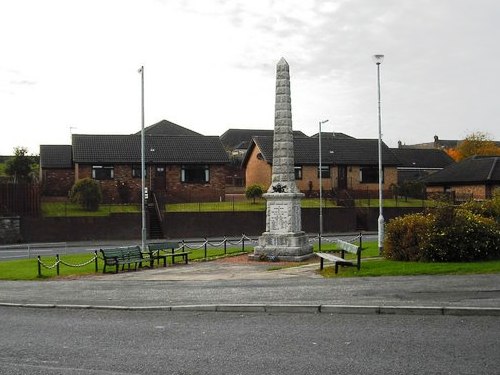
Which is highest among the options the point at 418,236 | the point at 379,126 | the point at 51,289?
the point at 379,126

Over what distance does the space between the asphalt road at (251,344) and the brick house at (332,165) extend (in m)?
45.8

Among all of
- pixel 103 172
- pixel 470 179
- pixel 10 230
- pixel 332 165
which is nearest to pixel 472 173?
pixel 470 179

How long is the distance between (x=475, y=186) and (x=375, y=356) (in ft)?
167

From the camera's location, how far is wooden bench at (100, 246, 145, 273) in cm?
2128

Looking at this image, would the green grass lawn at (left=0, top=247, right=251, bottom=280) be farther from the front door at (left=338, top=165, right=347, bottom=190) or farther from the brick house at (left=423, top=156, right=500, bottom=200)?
the brick house at (left=423, top=156, right=500, bottom=200)

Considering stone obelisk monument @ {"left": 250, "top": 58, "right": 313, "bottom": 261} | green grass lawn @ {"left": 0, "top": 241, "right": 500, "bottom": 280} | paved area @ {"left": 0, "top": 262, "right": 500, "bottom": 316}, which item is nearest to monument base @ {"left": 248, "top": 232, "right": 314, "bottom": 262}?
stone obelisk monument @ {"left": 250, "top": 58, "right": 313, "bottom": 261}

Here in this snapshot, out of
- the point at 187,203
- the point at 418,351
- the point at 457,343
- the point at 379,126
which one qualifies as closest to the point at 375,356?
the point at 418,351

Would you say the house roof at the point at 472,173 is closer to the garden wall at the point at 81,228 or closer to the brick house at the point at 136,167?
the brick house at the point at 136,167

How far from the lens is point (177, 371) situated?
7777 millimetres

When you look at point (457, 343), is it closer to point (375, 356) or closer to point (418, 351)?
point (418, 351)

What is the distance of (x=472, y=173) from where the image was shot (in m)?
56.8

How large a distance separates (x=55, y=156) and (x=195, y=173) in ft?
43.7

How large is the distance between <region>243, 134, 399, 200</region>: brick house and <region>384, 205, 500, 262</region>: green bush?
36.7m

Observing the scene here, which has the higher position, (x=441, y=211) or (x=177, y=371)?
(x=441, y=211)
